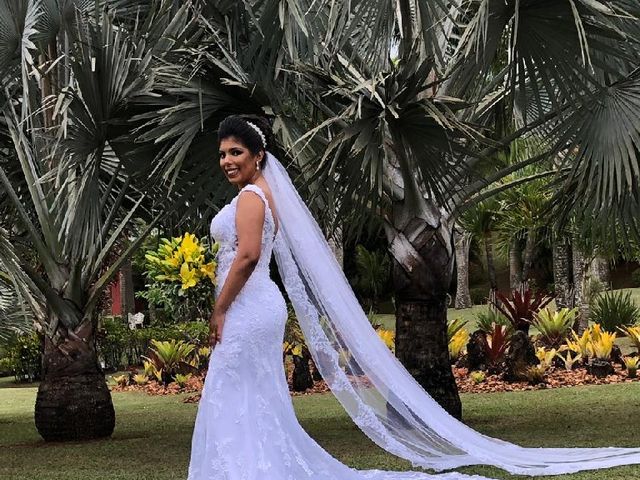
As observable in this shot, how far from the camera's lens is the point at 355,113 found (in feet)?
22.7

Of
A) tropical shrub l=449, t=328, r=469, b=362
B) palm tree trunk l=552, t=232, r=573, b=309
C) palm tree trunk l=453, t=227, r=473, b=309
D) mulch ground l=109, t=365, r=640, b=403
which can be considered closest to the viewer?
mulch ground l=109, t=365, r=640, b=403

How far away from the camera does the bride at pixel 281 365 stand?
4.96 metres

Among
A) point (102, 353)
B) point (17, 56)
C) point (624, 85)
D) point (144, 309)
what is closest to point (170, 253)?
Answer: point (102, 353)

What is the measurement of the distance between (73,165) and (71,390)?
206 cm

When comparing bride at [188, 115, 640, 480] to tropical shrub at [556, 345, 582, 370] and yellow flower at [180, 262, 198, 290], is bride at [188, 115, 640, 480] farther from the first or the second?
yellow flower at [180, 262, 198, 290]

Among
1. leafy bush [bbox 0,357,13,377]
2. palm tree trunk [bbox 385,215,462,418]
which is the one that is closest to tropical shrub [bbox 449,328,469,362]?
palm tree trunk [bbox 385,215,462,418]

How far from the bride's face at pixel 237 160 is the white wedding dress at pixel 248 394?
8 centimetres

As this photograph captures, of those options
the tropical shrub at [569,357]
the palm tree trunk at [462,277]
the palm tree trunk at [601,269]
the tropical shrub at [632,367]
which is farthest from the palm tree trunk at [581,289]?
the palm tree trunk at [462,277]

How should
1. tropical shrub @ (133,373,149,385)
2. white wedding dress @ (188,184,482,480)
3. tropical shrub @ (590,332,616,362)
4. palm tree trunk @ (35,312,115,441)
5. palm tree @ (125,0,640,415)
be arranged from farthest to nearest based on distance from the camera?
tropical shrub @ (133,373,149,385) < tropical shrub @ (590,332,616,362) < palm tree trunk @ (35,312,115,441) < palm tree @ (125,0,640,415) < white wedding dress @ (188,184,482,480)

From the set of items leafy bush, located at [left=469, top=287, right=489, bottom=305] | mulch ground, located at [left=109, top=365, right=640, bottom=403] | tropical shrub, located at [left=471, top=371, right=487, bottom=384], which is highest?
leafy bush, located at [left=469, top=287, right=489, bottom=305]

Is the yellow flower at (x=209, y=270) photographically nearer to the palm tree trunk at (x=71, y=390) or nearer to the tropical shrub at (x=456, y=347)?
the tropical shrub at (x=456, y=347)

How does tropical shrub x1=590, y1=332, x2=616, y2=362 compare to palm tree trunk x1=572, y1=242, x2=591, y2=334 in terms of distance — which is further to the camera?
palm tree trunk x1=572, y1=242, x2=591, y2=334

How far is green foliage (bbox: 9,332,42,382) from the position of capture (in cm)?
1900

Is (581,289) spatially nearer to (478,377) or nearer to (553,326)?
(553,326)
